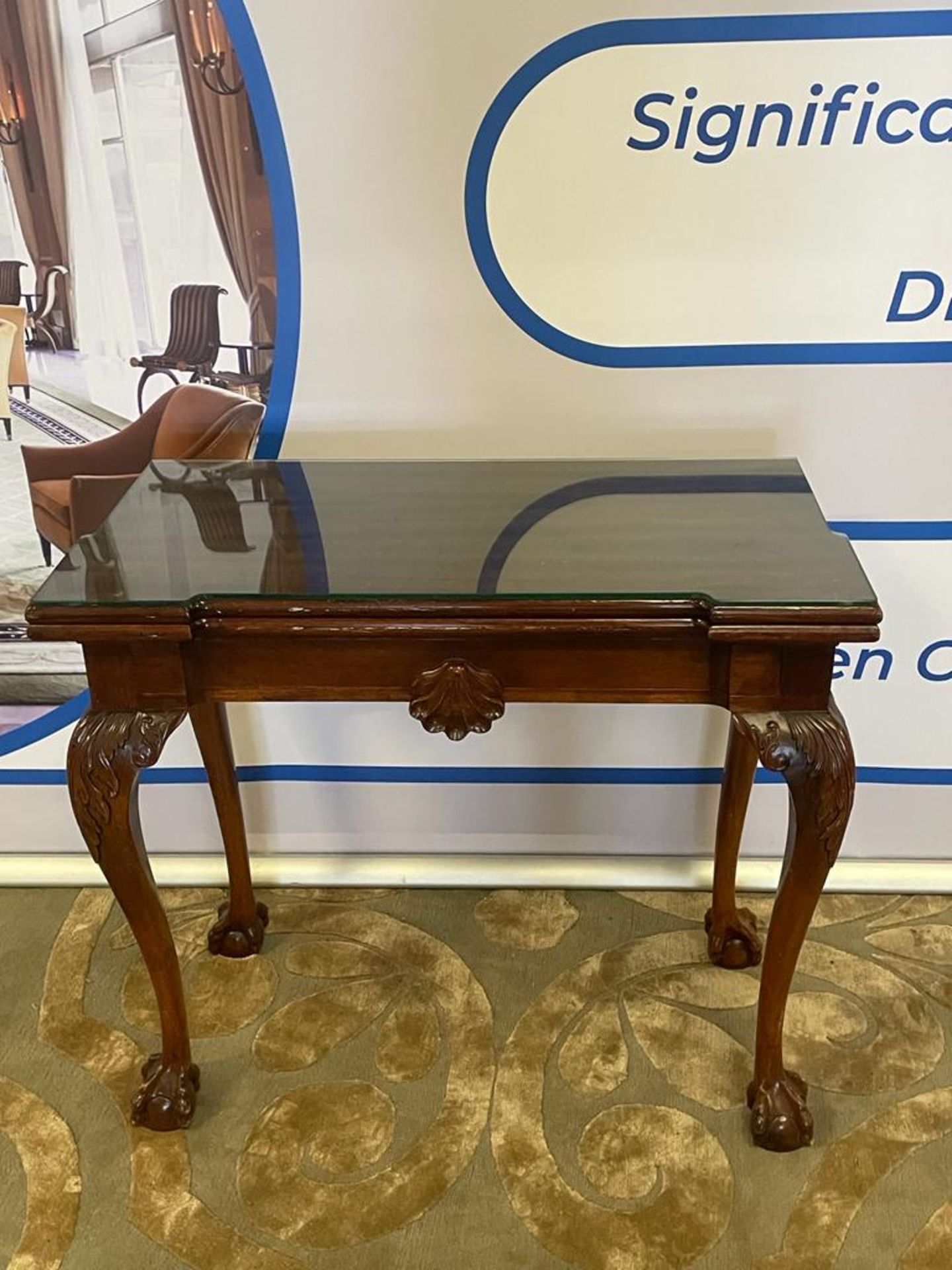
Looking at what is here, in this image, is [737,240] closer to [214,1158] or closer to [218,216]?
[218,216]

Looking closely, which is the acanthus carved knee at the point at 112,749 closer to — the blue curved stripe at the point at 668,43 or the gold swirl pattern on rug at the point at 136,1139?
the gold swirl pattern on rug at the point at 136,1139

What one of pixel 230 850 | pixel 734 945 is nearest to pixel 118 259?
pixel 230 850

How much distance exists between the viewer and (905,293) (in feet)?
5.13

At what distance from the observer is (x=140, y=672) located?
50.1 inches

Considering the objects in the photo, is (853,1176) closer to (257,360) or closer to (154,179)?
(257,360)

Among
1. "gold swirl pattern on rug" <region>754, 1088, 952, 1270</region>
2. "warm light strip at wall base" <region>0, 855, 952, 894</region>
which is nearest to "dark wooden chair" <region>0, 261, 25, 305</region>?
"warm light strip at wall base" <region>0, 855, 952, 894</region>

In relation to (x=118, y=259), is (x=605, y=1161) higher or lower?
lower

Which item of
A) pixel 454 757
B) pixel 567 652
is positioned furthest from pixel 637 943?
pixel 567 652

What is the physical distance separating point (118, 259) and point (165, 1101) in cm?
119

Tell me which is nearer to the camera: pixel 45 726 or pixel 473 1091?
pixel 473 1091

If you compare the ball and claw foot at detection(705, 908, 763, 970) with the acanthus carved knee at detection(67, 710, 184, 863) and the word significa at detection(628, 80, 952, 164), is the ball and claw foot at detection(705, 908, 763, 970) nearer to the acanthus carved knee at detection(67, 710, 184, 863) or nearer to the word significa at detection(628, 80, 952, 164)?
the acanthus carved knee at detection(67, 710, 184, 863)

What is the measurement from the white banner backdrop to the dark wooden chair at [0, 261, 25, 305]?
0.40 meters

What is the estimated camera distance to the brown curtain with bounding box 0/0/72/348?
4.98ft

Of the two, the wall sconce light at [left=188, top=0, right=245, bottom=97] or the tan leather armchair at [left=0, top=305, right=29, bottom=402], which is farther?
the tan leather armchair at [left=0, top=305, right=29, bottom=402]
